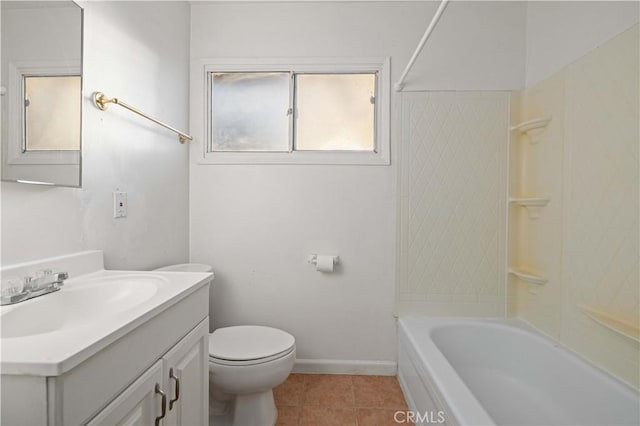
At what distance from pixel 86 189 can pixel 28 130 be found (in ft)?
1.02

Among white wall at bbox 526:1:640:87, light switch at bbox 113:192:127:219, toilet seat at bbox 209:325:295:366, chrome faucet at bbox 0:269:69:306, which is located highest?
white wall at bbox 526:1:640:87

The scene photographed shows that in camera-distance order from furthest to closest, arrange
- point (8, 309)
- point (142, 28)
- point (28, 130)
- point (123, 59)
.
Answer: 1. point (142, 28)
2. point (123, 59)
3. point (28, 130)
4. point (8, 309)

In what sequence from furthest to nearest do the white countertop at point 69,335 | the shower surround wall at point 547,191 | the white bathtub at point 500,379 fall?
the shower surround wall at point 547,191, the white bathtub at point 500,379, the white countertop at point 69,335

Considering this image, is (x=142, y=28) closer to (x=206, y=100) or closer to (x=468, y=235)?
(x=206, y=100)

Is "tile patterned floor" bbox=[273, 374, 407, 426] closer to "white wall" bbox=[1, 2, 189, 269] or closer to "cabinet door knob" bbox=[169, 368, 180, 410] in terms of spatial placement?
"cabinet door knob" bbox=[169, 368, 180, 410]

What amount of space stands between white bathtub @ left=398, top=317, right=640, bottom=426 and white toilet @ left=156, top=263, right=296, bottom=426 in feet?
2.20

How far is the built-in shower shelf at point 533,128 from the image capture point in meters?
1.82

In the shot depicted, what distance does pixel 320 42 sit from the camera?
2.08 meters

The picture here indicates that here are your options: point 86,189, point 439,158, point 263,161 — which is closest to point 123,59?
point 86,189

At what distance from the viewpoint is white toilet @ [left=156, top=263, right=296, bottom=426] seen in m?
1.46

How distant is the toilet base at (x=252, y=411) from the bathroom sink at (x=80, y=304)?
33.2 inches

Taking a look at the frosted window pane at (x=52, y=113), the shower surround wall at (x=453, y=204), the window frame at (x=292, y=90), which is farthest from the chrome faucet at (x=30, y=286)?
the shower surround wall at (x=453, y=204)

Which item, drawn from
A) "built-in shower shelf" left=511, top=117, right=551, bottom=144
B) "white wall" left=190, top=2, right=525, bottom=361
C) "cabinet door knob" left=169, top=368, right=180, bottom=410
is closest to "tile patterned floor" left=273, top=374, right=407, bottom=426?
"white wall" left=190, top=2, right=525, bottom=361

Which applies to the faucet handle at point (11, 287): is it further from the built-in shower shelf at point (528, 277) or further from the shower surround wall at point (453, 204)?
the built-in shower shelf at point (528, 277)
